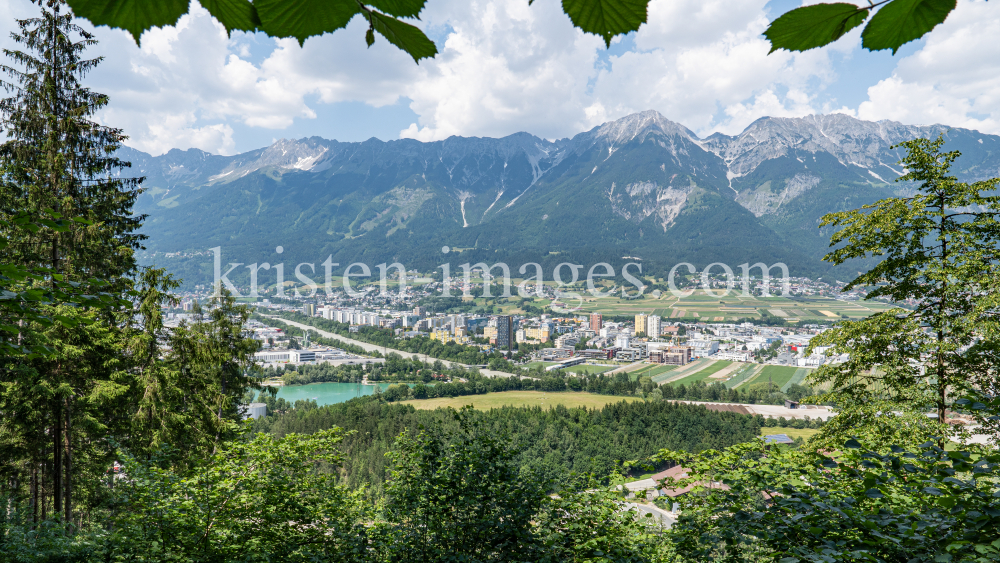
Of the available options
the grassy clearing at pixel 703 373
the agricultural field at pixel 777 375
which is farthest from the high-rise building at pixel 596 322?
the agricultural field at pixel 777 375

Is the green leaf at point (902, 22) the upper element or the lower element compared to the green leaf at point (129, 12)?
upper

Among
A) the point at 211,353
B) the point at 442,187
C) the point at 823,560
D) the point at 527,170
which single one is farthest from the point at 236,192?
the point at 823,560

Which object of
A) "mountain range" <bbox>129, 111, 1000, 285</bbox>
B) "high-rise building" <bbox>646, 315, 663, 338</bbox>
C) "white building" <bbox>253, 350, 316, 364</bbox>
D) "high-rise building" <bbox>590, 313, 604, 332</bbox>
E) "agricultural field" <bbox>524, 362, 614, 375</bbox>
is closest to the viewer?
"agricultural field" <bbox>524, 362, 614, 375</bbox>

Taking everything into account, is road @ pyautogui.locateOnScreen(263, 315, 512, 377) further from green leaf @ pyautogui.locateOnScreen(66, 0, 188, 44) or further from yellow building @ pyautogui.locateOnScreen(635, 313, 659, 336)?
green leaf @ pyautogui.locateOnScreen(66, 0, 188, 44)

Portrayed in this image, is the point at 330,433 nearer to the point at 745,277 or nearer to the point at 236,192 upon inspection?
the point at 745,277

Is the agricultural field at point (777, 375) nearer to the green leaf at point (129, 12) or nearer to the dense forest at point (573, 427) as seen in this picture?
the dense forest at point (573, 427)

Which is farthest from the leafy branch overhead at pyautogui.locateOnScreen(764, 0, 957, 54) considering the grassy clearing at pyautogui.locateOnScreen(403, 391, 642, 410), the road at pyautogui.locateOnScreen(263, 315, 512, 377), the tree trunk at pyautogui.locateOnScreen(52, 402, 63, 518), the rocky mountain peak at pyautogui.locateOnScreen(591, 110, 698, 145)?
the rocky mountain peak at pyautogui.locateOnScreen(591, 110, 698, 145)

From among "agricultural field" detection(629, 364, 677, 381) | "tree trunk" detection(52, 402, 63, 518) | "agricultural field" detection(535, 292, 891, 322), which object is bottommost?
"agricultural field" detection(629, 364, 677, 381)
